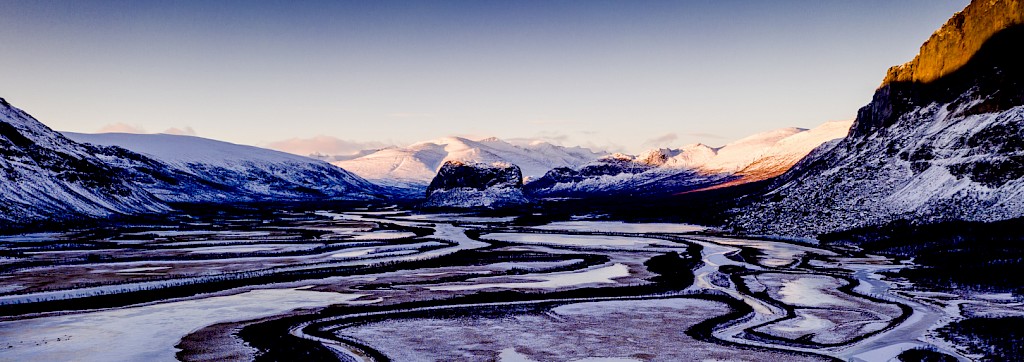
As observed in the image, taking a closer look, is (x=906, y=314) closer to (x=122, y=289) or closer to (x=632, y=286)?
(x=632, y=286)

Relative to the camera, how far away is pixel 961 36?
101000 millimetres

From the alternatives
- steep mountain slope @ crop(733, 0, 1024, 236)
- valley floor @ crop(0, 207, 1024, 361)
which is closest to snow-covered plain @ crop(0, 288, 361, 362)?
valley floor @ crop(0, 207, 1024, 361)

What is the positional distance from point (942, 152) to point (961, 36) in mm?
31196

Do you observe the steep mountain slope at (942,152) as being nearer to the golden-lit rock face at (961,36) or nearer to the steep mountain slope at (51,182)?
the golden-lit rock face at (961,36)

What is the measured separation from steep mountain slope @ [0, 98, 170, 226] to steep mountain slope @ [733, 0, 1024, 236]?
11400 centimetres

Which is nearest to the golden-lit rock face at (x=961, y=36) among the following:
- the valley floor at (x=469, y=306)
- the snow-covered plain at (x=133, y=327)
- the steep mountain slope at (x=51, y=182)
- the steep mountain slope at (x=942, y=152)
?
the steep mountain slope at (x=942, y=152)

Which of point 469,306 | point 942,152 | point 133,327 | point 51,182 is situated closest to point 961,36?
point 942,152

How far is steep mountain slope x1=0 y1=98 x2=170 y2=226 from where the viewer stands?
4338 inches

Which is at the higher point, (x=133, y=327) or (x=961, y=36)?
(x=961, y=36)

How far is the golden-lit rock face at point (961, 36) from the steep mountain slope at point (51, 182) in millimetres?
143034

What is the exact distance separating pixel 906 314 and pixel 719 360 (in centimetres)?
1482

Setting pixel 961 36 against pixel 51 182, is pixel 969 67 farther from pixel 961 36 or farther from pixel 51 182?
pixel 51 182

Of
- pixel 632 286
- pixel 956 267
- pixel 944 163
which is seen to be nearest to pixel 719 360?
pixel 632 286

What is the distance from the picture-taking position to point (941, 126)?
89.8m
